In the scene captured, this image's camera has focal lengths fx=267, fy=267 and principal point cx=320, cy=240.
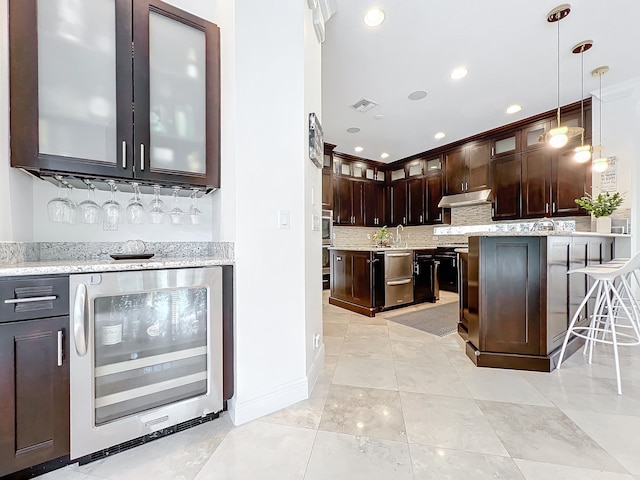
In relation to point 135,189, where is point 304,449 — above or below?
below

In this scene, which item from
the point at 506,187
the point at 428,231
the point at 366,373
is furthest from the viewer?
the point at 428,231

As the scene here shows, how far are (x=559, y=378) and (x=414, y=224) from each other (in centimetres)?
450

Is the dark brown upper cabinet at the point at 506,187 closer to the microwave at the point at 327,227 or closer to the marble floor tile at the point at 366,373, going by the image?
the microwave at the point at 327,227

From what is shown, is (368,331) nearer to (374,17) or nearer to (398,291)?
(398,291)

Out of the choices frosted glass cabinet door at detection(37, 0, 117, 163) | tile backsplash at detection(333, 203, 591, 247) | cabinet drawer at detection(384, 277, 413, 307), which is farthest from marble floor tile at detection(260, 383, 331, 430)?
tile backsplash at detection(333, 203, 591, 247)

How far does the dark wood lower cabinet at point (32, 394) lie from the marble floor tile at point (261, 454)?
68cm

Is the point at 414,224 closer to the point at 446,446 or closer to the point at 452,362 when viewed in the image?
the point at 452,362

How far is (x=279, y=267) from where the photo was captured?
170cm

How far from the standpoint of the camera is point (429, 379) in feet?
6.66

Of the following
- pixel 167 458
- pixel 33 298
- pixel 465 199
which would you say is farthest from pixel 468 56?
pixel 167 458

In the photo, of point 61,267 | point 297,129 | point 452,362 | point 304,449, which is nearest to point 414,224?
point 452,362

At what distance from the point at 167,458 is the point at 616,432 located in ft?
7.65

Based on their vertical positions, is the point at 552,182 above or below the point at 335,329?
above

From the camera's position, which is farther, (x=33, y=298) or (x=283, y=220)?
(x=283, y=220)
